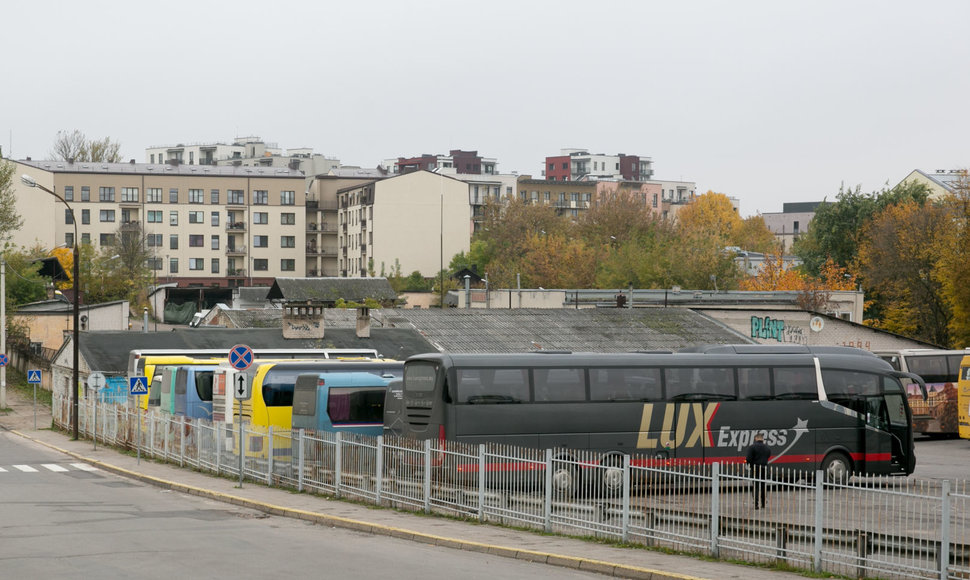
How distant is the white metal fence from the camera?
13133 mm

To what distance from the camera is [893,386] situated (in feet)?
91.5

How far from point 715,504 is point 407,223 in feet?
362

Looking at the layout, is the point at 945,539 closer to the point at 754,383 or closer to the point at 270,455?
the point at 754,383

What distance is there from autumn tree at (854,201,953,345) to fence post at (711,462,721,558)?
200ft

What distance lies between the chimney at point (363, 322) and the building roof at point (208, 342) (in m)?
0.29

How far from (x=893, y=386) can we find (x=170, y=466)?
63.9 feet

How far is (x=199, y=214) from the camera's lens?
411 feet

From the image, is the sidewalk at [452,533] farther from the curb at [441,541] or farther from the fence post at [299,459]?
the fence post at [299,459]

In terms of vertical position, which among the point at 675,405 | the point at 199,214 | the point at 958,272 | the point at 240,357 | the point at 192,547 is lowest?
the point at 192,547

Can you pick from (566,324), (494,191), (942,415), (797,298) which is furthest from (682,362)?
(494,191)

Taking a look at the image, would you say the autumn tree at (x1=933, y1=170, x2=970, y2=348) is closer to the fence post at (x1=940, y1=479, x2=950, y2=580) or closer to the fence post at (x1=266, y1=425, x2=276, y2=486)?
the fence post at (x1=266, y1=425, x2=276, y2=486)

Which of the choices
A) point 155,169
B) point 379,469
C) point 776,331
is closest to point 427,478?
point 379,469

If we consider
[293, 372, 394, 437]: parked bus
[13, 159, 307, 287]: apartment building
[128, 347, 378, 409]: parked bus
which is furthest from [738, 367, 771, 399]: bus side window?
[13, 159, 307, 287]: apartment building

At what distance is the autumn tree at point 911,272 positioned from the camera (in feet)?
244
